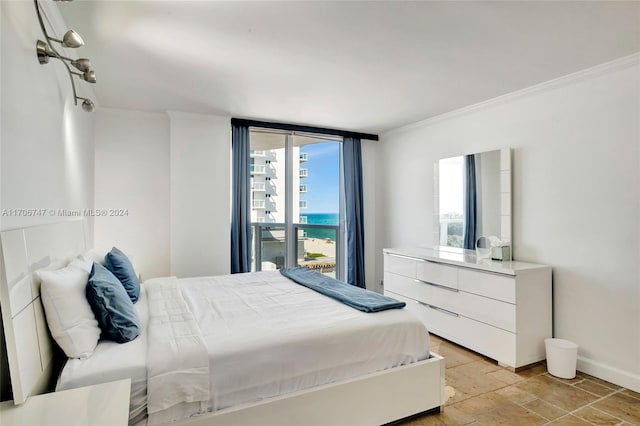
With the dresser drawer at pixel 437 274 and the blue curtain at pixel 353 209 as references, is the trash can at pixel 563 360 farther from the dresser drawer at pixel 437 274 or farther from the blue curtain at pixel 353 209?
the blue curtain at pixel 353 209

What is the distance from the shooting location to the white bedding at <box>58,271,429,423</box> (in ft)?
5.38

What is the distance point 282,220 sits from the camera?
4883 mm

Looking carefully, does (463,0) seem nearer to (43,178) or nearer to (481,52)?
(481,52)

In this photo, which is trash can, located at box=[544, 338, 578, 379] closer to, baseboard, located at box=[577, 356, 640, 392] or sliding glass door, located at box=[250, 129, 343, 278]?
baseboard, located at box=[577, 356, 640, 392]

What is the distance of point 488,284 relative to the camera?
3074mm

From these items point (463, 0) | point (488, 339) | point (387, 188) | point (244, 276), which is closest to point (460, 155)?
point (387, 188)

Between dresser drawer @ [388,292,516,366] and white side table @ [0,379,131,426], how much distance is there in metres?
2.85

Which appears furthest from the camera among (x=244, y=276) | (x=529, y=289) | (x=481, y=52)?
(x=244, y=276)

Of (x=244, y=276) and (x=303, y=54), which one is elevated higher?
(x=303, y=54)

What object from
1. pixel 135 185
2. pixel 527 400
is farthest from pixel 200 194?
pixel 527 400

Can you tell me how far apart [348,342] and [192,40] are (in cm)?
222

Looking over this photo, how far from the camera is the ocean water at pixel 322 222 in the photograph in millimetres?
5117

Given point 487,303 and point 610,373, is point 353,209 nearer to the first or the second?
point 487,303

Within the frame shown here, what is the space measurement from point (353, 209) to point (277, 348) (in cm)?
349
